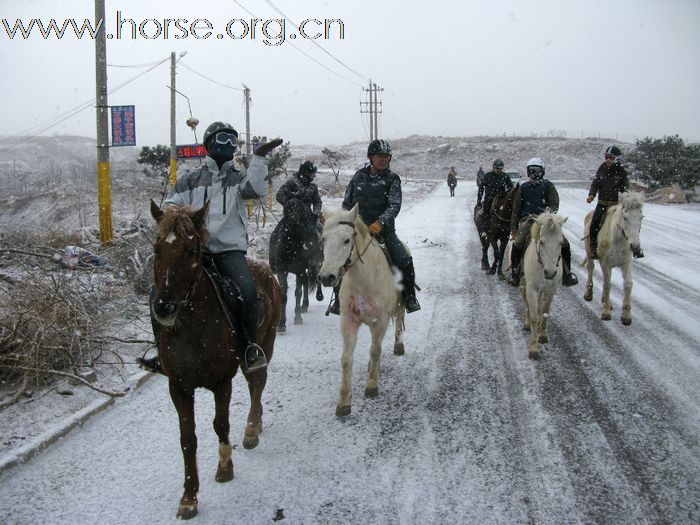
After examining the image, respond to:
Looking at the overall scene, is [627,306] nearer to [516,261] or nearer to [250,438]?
[516,261]

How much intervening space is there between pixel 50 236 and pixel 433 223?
550 inches

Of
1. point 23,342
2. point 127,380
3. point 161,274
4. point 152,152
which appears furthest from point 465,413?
point 152,152

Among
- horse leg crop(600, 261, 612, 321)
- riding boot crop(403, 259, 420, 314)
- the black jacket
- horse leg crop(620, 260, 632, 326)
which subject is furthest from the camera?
horse leg crop(600, 261, 612, 321)

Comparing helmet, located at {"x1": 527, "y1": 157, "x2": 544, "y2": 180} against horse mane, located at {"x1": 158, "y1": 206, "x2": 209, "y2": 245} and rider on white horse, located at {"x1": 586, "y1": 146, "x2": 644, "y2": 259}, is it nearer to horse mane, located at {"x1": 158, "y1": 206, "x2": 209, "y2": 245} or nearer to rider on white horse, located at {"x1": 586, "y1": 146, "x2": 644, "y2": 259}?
rider on white horse, located at {"x1": 586, "y1": 146, "x2": 644, "y2": 259}

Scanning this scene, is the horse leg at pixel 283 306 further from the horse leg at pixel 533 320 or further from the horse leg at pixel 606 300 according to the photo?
the horse leg at pixel 606 300

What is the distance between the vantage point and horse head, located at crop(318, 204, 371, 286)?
4527 mm

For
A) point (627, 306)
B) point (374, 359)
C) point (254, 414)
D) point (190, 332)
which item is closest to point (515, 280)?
point (627, 306)

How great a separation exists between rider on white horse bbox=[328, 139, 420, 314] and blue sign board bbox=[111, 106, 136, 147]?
8.66m

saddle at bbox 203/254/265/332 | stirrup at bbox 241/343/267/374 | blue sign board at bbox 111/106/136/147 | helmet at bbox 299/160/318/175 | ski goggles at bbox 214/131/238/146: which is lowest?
stirrup at bbox 241/343/267/374

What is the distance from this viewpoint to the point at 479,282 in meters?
10.5

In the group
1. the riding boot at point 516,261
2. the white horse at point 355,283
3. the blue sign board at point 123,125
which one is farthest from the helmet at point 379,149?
the blue sign board at point 123,125

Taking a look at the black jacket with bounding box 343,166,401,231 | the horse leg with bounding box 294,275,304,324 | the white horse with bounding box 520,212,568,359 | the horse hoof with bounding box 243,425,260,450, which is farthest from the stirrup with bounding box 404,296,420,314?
the horse hoof with bounding box 243,425,260,450

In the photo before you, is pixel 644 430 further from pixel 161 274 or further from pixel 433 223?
pixel 433 223

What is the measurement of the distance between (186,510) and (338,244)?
243 centimetres
